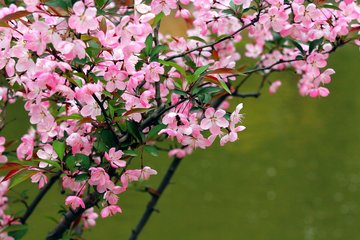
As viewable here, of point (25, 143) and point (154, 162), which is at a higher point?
point (25, 143)

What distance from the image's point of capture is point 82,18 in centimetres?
133

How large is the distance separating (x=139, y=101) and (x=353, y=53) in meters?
25.9

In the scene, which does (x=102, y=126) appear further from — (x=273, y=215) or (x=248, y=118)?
(x=248, y=118)

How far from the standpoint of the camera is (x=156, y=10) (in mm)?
1631

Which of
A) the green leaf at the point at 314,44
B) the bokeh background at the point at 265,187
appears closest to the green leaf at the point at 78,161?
the green leaf at the point at 314,44

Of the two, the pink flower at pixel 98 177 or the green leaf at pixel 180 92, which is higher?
the green leaf at pixel 180 92

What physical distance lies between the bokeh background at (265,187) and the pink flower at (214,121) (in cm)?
620

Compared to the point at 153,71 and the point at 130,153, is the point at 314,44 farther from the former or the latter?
the point at 130,153

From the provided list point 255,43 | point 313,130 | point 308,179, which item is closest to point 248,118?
point 313,130

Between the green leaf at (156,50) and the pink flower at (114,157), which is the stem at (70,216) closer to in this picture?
the pink flower at (114,157)

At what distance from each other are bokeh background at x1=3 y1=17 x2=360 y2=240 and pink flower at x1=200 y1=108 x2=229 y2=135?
6.20m

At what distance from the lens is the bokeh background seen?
10.2 metres

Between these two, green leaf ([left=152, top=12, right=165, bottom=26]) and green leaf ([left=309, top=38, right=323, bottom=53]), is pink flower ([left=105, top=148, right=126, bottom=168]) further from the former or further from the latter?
green leaf ([left=309, top=38, right=323, bottom=53])

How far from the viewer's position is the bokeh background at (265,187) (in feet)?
33.4
